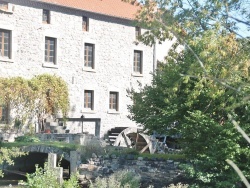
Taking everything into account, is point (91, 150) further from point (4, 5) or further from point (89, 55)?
point (89, 55)

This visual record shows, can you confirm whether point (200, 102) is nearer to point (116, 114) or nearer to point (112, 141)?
point (112, 141)

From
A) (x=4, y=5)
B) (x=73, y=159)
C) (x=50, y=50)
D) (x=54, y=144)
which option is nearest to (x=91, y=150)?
(x=73, y=159)

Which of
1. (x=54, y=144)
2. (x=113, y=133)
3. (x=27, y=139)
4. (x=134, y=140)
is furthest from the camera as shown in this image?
(x=113, y=133)

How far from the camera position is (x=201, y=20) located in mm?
11648

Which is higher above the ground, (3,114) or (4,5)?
(4,5)

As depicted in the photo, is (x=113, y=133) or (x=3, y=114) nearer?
(x=3, y=114)

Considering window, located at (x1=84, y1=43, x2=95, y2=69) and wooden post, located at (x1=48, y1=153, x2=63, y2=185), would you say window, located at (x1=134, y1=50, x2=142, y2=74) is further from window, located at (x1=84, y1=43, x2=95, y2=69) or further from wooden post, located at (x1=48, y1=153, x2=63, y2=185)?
wooden post, located at (x1=48, y1=153, x2=63, y2=185)

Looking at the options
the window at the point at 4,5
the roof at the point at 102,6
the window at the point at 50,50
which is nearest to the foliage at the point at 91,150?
the window at the point at 50,50

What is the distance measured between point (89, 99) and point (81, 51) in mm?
2340

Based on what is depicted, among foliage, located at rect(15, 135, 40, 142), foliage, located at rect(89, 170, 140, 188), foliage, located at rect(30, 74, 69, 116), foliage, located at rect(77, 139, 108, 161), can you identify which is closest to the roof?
foliage, located at rect(30, 74, 69, 116)

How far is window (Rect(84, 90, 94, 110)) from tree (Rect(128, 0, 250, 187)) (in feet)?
Answer: 32.6

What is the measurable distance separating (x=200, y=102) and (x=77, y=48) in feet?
40.6

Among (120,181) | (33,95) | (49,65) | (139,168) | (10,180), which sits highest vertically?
(49,65)

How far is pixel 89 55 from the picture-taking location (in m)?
26.3
